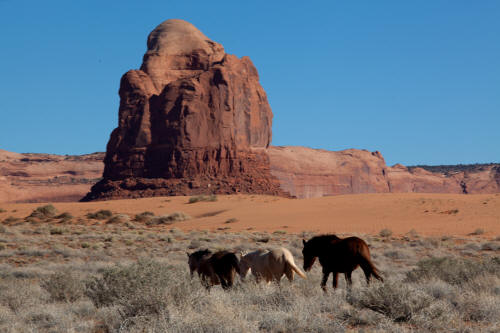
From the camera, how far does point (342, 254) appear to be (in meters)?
8.97

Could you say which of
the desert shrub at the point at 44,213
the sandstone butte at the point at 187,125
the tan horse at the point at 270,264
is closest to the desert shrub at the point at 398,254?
the tan horse at the point at 270,264

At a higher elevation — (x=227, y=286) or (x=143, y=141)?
(x=143, y=141)

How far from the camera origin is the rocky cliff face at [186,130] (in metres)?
71.7

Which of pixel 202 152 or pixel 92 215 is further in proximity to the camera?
pixel 202 152

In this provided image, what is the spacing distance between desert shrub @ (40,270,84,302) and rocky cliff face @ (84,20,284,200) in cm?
5675

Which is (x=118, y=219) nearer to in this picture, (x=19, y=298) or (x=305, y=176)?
(x=19, y=298)

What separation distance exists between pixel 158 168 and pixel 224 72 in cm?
1694

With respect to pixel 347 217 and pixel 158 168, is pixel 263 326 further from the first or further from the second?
pixel 158 168

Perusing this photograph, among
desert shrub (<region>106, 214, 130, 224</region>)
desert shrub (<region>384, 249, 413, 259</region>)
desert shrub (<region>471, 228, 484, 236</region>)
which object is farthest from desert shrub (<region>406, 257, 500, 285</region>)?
desert shrub (<region>106, 214, 130, 224</region>)

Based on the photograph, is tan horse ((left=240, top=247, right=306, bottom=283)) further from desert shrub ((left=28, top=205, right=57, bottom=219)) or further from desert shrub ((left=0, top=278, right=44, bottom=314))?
desert shrub ((left=28, top=205, right=57, bottom=219))

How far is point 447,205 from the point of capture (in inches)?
1645

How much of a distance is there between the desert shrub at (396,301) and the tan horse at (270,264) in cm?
225

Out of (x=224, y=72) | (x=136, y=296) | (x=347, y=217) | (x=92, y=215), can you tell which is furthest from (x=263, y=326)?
(x=224, y=72)

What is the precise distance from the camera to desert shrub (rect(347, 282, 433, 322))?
7027 mm
